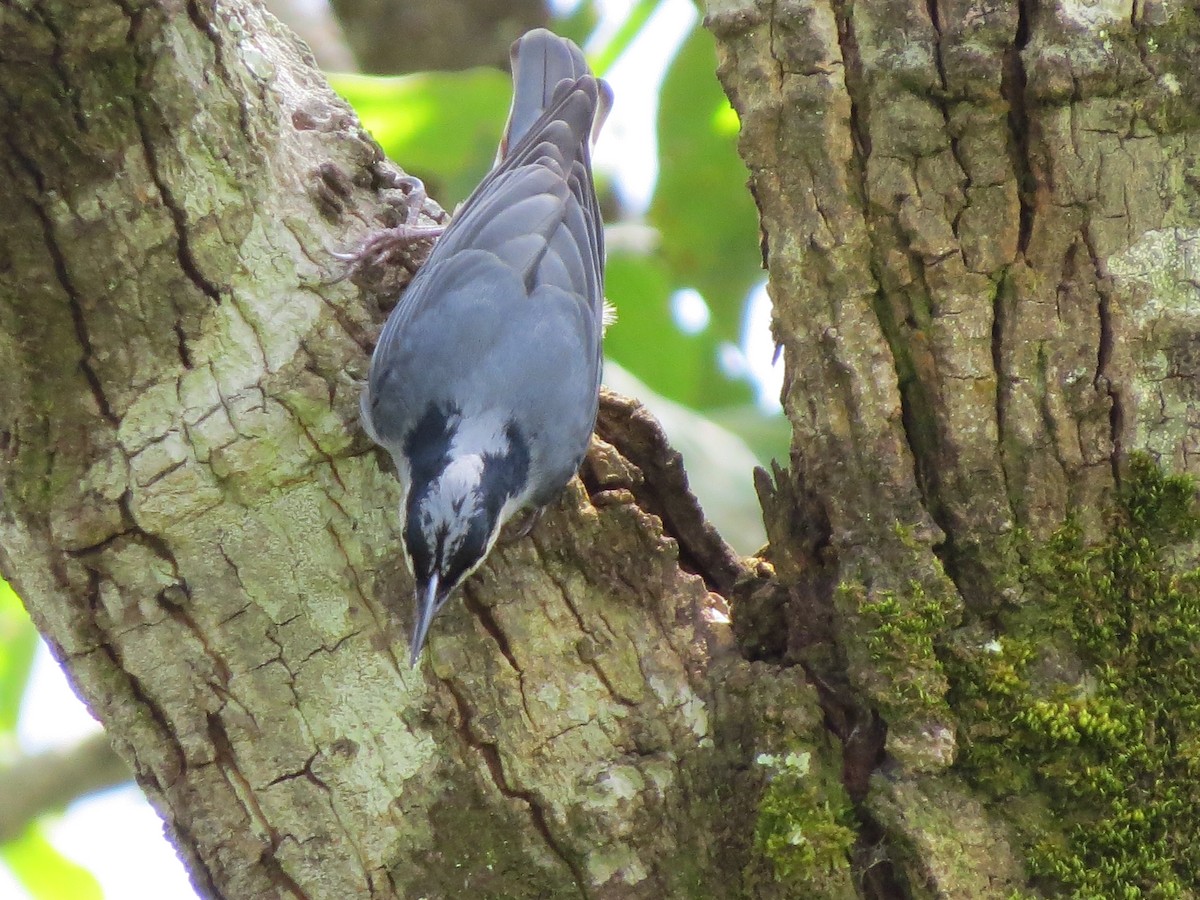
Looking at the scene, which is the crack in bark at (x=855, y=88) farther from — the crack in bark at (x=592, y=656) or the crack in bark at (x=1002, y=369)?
the crack in bark at (x=592, y=656)

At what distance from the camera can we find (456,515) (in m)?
2.39

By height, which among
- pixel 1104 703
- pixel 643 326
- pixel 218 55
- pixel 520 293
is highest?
pixel 643 326

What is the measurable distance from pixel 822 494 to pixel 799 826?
56cm

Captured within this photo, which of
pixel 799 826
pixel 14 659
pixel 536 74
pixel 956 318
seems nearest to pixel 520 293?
pixel 536 74

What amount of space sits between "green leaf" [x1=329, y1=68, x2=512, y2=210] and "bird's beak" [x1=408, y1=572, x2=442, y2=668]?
1.75 m

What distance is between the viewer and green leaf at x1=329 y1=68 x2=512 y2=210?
143 inches

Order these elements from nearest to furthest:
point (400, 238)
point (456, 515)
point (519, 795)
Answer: point (519, 795), point (456, 515), point (400, 238)

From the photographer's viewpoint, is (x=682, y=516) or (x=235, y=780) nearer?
(x=235, y=780)

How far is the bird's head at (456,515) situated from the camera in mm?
2164

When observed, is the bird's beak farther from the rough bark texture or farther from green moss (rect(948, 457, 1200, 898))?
green moss (rect(948, 457, 1200, 898))

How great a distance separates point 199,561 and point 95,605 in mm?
192

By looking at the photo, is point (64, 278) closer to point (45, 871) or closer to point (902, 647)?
point (902, 647)

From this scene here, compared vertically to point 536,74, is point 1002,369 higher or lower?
lower

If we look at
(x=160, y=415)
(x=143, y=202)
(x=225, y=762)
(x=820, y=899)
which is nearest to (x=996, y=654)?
(x=820, y=899)
